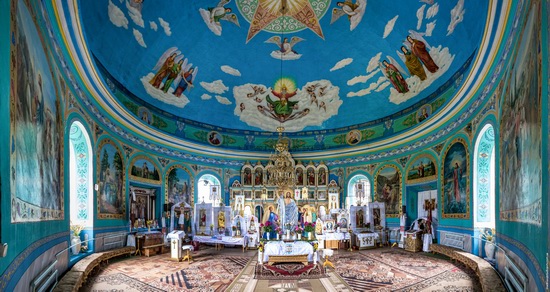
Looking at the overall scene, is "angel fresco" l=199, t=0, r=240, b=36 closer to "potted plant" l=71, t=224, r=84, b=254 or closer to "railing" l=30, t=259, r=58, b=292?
"potted plant" l=71, t=224, r=84, b=254

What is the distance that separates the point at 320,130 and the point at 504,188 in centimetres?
1643

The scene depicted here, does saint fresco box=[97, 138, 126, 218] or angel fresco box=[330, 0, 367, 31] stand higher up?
angel fresco box=[330, 0, 367, 31]

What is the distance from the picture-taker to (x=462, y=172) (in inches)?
584

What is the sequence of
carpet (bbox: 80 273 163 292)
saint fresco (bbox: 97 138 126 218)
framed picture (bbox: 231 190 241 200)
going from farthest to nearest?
framed picture (bbox: 231 190 241 200), saint fresco (bbox: 97 138 126 218), carpet (bbox: 80 273 163 292)

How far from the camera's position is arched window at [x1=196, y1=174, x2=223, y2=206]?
23234 millimetres

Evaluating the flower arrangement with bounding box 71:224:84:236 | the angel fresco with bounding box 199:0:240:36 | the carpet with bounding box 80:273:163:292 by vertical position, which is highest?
the angel fresco with bounding box 199:0:240:36

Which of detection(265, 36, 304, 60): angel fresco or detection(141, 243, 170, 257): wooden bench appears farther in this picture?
detection(265, 36, 304, 60): angel fresco

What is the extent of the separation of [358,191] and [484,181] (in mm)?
9967

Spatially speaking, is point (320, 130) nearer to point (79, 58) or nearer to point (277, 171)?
point (277, 171)


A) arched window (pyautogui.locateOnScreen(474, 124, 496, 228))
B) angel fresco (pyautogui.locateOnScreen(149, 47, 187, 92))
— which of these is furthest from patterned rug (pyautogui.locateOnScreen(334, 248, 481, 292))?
angel fresco (pyautogui.locateOnScreen(149, 47, 187, 92))

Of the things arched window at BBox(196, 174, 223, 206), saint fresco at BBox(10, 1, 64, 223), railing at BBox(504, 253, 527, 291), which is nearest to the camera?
saint fresco at BBox(10, 1, 64, 223)

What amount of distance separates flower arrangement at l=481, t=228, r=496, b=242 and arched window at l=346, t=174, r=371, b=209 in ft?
32.1

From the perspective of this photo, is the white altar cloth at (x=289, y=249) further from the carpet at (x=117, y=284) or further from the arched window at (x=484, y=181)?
the arched window at (x=484, y=181)

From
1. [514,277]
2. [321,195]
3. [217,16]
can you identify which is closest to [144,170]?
[217,16]
